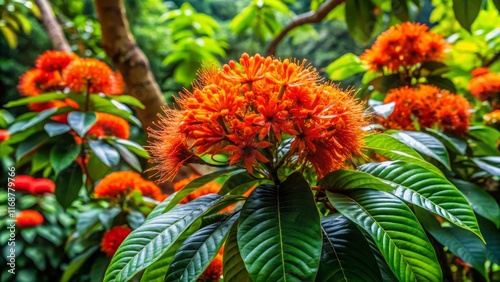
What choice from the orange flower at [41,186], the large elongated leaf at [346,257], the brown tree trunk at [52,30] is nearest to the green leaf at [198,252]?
the large elongated leaf at [346,257]

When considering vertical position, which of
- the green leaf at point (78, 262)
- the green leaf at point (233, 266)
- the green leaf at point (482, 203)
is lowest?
the green leaf at point (78, 262)

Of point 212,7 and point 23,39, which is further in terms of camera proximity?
point 212,7

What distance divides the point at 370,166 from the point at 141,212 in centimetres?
77

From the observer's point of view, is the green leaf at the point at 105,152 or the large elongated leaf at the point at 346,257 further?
the green leaf at the point at 105,152

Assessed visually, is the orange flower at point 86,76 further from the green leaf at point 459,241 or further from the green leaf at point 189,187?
the green leaf at point 459,241

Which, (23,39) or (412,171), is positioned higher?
(412,171)

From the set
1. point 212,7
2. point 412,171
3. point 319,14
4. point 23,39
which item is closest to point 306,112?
point 412,171

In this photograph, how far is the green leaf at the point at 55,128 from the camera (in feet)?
3.76

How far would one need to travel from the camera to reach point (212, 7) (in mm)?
6367

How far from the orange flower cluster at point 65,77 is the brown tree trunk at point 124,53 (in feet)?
0.45

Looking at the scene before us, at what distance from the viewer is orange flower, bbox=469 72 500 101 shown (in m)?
1.31

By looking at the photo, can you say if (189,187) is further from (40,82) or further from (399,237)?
(40,82)

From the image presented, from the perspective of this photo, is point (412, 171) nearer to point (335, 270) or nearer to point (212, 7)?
point (335, 270)

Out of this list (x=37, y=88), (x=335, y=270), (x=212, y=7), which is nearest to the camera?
(x=335, y=270)
